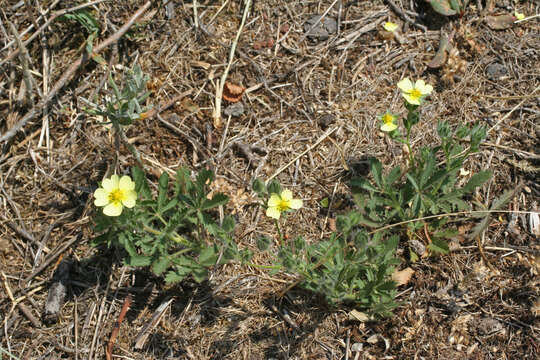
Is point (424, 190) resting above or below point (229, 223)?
below

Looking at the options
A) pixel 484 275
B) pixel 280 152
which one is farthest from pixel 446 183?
pixel 280 152

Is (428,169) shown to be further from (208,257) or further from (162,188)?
(162,188)

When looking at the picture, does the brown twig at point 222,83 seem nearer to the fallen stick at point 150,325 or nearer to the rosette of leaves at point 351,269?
the rosette of leaves at point 351,269

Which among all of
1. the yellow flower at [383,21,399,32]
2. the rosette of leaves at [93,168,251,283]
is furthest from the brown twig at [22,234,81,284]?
the yellow flower at [383,21,399,32]

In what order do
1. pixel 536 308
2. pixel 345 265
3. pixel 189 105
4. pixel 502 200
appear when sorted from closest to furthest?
pixel 345 265, pixel 536 308, pixel 502 200, pixel 189 105

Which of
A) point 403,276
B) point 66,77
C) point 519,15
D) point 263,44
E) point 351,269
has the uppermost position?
point 66,77

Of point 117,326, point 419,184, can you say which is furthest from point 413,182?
point 117,326
